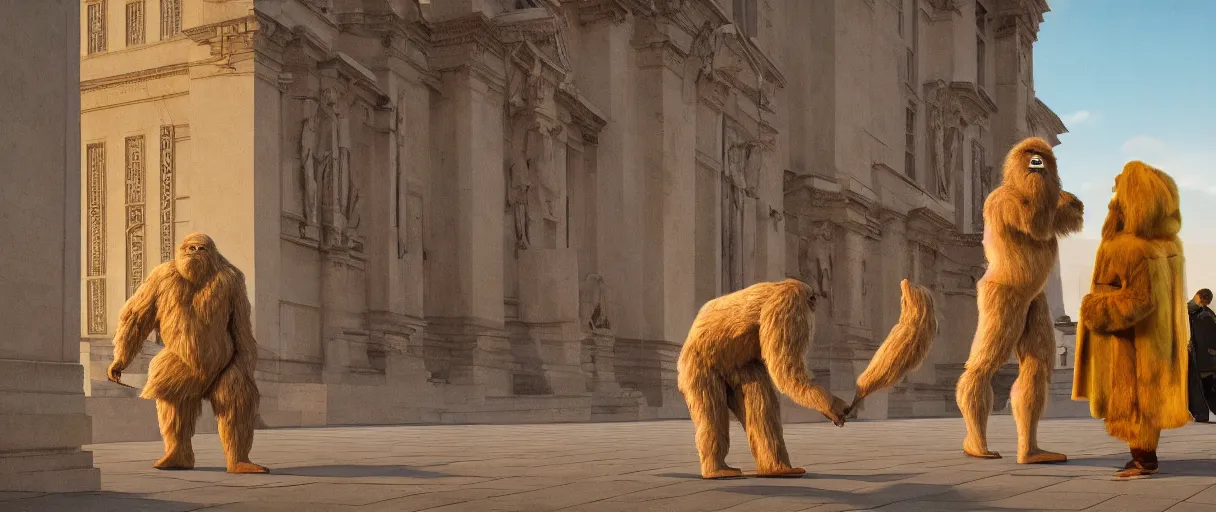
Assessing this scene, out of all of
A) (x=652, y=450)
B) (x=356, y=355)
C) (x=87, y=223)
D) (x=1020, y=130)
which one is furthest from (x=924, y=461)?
(x=1020, y=130)

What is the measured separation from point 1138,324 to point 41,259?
578cm

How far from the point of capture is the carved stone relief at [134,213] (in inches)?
641

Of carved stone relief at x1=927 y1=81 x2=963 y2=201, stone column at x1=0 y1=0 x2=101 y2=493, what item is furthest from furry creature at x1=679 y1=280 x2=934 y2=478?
Result: carved stone relief at x1=927 y1=81 x2=963 y2=201

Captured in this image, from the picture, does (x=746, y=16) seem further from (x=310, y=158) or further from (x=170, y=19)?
(x=170, y=19)

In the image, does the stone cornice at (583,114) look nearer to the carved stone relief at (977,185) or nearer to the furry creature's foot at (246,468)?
the furry creature's foot at (246,468)

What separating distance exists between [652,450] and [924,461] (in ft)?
7.59

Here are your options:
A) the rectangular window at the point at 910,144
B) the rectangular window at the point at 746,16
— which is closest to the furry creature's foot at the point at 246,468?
the rectangular window at the point at 746,16

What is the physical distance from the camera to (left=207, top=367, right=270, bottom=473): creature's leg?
770 cm

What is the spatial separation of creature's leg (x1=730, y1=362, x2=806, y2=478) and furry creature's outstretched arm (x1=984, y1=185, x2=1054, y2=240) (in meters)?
2.30

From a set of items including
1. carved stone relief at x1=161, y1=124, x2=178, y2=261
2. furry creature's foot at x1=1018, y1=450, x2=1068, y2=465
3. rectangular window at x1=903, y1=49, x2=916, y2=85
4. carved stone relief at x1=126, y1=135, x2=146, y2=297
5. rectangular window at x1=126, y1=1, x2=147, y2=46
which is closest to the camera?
furry creature's foot at x1=1018, y1=450, x2=1068, y2=465

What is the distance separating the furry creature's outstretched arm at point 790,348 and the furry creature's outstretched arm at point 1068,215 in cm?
250

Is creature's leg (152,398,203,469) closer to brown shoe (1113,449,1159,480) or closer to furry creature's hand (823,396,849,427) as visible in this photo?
furry creature's hand (823,396,849,427)

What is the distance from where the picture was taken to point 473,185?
19312 mm

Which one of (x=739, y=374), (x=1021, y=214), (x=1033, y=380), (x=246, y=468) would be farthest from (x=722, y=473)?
(x=1021, y=214)
